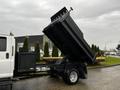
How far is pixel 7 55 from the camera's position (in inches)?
335

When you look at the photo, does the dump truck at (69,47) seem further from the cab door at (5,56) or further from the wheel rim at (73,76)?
the cab door at (5,56)

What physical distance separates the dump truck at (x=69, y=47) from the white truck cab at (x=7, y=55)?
102 inches

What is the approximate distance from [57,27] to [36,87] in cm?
301

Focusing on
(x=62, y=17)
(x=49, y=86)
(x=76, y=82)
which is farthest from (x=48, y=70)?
(x=62, y=17)

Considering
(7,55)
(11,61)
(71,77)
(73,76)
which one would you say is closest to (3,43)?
(7,55)

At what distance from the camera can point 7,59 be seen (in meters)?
8.52

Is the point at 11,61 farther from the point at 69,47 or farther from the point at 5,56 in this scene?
the point at 69,47

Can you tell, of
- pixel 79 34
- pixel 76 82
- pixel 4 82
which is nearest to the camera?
pixel 4 82

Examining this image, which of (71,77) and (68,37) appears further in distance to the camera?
(71,77)

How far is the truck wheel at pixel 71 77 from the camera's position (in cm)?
1141

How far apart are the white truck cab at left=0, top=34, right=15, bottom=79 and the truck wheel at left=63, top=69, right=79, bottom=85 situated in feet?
11.8

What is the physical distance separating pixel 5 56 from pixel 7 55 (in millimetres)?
87

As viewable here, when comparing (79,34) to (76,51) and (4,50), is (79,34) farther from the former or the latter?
(4,50)

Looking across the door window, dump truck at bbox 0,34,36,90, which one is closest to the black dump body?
dump truck at bbox 0,34,36,90
